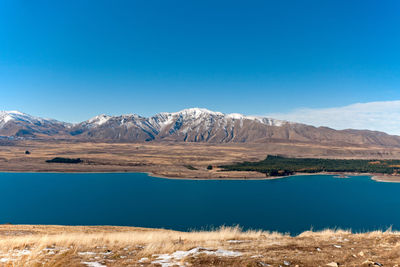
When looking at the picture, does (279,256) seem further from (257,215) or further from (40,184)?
(40,184)

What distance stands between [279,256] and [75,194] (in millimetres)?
87716

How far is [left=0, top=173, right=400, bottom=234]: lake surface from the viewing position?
2258 inches

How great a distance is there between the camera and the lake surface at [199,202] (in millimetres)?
57344

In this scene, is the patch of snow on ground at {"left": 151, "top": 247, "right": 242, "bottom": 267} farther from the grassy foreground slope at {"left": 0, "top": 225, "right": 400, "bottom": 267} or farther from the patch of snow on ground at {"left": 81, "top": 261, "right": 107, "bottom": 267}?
the patch of snow on ground at {"left": 81, "top": 261, "right": 107, "bottom": 267}

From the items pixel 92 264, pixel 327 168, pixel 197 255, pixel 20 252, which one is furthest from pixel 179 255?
pixel 327 168

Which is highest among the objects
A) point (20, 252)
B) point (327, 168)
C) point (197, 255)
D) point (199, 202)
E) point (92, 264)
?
point (197, 255)

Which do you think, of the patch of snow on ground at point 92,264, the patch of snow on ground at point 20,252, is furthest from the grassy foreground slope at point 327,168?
the patch of snow on ground at point 92,264

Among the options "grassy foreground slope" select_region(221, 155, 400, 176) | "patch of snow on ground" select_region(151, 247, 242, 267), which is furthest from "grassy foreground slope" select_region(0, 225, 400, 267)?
"grassy foreground slope" select_region(221, 155, 400, 176)

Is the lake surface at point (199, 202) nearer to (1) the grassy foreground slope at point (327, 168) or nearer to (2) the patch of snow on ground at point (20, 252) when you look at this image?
(1) the grassy foreground slope at point (327, 168)

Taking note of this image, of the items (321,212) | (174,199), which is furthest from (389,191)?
(174,199)

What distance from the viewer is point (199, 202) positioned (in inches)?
2913

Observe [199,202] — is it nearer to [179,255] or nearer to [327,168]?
[179,255]

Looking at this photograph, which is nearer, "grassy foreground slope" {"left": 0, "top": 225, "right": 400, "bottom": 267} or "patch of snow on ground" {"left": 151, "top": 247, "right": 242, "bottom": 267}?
"grassy foreground slope" {"left": 0, "top": 225, "right": 400, "bottom": 267}

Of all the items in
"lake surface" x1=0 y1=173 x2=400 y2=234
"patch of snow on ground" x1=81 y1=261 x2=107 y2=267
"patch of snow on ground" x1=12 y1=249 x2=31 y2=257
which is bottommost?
"lake surface" x1=0 y1=173 x2=400 y2=234
